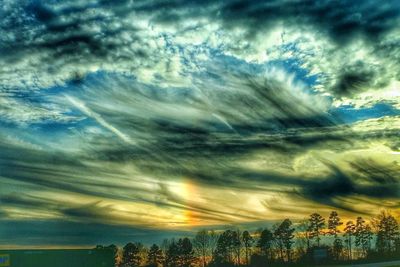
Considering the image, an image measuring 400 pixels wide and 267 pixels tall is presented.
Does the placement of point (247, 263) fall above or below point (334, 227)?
below

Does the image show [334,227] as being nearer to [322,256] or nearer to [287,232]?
[287,232]

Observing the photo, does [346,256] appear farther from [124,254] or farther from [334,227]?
[124,254]

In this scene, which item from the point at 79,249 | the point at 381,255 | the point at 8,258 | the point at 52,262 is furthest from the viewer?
the point at 381,255

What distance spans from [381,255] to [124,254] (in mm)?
68724

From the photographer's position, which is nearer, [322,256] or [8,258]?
[8,258]

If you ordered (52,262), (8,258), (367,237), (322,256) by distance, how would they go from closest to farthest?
(8,258) < (52,262) < (322,256) < (367,237)

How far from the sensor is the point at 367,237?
154000 millimetres

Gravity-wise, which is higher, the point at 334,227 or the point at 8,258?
the point at 334,227

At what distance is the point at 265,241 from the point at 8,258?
9067 cm

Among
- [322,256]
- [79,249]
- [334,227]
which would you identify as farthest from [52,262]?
[334,227]

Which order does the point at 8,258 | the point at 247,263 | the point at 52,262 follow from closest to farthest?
the point at 8,258 < the point at 52,262 < the point at 247,263

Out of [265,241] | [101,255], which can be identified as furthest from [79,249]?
[265,241]

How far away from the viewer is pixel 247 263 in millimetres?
144750

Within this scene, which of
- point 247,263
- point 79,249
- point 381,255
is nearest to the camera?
point 79,249
